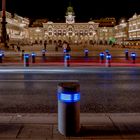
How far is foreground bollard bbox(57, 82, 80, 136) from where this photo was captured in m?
6.57

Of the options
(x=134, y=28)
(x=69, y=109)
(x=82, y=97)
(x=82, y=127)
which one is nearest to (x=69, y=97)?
(x=69, y=109)

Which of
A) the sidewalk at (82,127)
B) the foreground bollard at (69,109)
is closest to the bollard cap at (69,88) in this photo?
the foreground bollard at (69,109)

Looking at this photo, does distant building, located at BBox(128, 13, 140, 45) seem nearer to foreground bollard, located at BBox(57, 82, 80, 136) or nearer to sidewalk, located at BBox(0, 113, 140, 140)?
sidewalk, located at BBox(0, 113, 140, 140)

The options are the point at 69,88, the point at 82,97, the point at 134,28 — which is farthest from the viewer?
the point at 134,28

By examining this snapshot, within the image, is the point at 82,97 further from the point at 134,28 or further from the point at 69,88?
the point at 134,28

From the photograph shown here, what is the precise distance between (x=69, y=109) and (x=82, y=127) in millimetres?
685

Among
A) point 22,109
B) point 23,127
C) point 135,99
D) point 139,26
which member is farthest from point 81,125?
point 139,26

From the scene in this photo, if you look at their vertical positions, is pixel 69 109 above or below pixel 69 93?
below

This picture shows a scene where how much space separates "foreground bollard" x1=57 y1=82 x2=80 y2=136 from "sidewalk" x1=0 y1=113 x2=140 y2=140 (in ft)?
0.46

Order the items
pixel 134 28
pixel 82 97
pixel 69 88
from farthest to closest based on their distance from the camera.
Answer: pixel 134 28
pixel 82 97
pixel 69 88

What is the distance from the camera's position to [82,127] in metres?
7.14

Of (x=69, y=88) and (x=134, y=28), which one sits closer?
(x=69, y=88)

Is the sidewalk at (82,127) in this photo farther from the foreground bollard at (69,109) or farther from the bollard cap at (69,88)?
the bollard cap at (69,88)

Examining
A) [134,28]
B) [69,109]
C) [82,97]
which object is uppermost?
[134,28]
